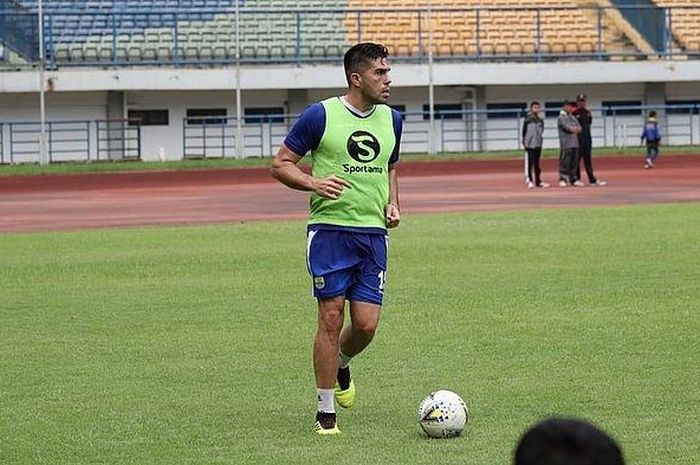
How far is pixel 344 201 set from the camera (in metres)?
8.67

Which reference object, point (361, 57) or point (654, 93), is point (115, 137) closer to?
point (654, 93)

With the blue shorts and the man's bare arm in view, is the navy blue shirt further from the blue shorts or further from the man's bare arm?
the blue shorts

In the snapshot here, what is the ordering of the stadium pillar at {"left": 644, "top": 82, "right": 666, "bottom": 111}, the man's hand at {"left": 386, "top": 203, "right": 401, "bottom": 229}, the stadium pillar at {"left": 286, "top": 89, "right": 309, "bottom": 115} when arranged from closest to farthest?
1. the man's hand at {"left": 386, "top": 203, "right": 401, "bottom": 229}
2. the stadium pillar at {"left": 286, "top": 89, "right": 309, "bottom": 115}
3. the stadium pillar at {"left": 644, "top": 82, "right": 666, "bottom": 111}

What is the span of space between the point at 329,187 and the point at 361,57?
72 cm

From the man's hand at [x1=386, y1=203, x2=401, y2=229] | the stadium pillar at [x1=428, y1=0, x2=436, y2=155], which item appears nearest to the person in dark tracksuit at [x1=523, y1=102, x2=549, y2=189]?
the stadium pillar at [x1=428, y1=0, x2=436, y2=155]

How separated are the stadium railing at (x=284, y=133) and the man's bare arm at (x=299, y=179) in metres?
45.0

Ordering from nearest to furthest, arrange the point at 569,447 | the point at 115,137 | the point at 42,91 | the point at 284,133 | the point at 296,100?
1. the point at 569,447
2. the point at 42,91
3. the point at 115,137
4. the point at 284,133
5. the point at 296,100

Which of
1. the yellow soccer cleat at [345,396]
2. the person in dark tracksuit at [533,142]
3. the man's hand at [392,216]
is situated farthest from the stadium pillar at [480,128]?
the man's hand at [392,216]

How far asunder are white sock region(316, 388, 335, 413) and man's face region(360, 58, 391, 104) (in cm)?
162

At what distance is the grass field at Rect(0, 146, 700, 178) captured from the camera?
4634 centimetres

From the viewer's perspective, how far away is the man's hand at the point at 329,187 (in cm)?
855

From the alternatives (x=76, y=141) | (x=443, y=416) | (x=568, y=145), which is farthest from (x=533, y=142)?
(x=443, y=416)

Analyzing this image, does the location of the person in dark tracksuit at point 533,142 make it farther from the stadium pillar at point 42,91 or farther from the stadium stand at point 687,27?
the stadium stand at point 687,27

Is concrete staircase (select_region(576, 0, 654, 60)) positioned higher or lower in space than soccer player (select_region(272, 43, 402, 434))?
higher
